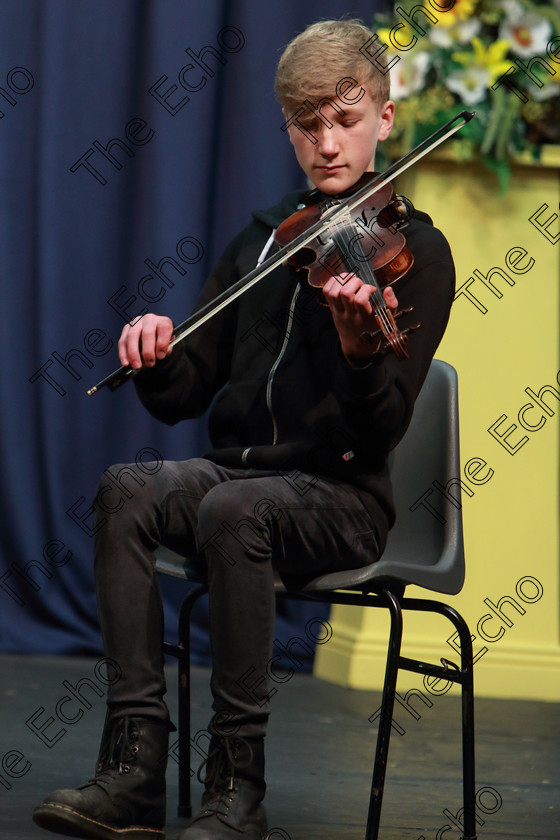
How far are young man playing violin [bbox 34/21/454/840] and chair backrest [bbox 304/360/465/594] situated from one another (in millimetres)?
98

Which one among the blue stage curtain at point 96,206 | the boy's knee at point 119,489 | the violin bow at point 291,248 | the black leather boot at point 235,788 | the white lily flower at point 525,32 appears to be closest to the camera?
the black leather boot at point 235,788

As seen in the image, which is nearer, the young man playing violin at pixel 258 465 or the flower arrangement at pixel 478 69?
the young man playing violin at pixel 258 465

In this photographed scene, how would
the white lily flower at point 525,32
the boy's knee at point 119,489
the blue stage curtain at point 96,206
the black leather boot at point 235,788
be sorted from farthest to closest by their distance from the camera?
the blue stage curtain at point 96,206
the white lily flower at point 525,32
the boy's knee at point 119,489
the black leather boot at point 235,788

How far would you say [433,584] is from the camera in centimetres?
131

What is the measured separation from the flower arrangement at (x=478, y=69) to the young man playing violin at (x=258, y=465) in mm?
788

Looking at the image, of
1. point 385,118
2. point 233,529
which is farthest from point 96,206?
point 233,529

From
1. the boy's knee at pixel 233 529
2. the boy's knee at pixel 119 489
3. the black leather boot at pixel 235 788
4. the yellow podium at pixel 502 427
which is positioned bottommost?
the yellow podium at pixel 502 427

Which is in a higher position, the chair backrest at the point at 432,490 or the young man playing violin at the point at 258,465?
the young man playing violin at the point at 258,465

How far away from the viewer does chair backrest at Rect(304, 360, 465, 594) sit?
137 centimetres

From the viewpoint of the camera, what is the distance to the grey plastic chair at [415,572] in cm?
124

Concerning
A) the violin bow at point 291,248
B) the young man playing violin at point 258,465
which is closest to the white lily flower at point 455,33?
the young man playing violin at point 258,465

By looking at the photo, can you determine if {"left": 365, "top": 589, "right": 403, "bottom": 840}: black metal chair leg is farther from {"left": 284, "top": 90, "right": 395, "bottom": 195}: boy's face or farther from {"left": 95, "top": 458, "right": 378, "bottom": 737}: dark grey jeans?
{"left": 284, "top": 90, "right": 395, "bottom": 195}: boy's face

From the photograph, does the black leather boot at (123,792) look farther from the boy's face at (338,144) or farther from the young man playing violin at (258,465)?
the boy's face at (338,144)

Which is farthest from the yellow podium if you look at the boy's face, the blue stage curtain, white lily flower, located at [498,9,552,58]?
the boy's face
